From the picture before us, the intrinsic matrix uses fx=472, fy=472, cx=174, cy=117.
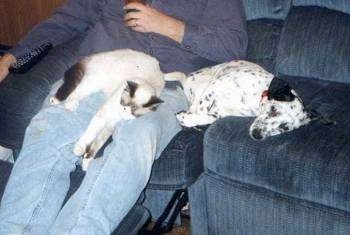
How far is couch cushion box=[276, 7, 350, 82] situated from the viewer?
7.49 feet

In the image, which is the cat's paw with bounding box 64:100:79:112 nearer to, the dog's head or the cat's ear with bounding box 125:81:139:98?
the cat's ear with bounding box 125:81:139:98

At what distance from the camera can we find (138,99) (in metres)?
1.76

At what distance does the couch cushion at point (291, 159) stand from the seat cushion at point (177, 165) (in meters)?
0.06

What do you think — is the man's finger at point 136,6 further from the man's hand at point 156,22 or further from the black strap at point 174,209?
the black strap at point 174,209

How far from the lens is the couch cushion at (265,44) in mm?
2445

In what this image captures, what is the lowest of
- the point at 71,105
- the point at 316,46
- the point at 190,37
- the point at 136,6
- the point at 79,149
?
the point at 79,149

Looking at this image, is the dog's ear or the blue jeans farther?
the dog's ear

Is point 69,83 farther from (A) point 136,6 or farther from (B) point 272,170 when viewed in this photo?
(B) point 272,170

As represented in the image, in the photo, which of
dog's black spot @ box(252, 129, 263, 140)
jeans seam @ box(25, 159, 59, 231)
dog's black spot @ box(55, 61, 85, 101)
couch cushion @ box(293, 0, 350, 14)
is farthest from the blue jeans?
couch cushion @ box(293, 0, 350, 14)

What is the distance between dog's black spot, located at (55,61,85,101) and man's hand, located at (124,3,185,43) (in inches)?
13.0

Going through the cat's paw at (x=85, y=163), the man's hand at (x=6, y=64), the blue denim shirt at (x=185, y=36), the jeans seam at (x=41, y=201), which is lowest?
the jeans seam at (x=41, y=201)

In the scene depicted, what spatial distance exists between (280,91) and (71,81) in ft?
2.73

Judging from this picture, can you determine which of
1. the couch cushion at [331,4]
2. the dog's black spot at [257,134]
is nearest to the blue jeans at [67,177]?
the dog's black spot at [257,134]

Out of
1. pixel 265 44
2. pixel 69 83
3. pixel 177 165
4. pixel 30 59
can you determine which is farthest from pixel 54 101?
pixel 265 44
